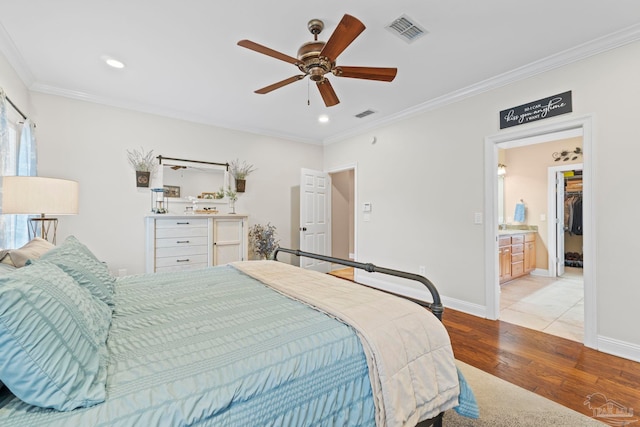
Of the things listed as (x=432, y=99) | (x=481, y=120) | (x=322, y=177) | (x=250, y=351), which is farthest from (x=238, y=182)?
(x=250, y=351)

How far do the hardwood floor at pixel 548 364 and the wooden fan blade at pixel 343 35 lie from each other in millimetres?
2643

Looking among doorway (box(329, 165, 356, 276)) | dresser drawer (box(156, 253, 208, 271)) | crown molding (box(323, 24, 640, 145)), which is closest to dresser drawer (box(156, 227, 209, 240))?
dresser drawer (box(156, 253, 208, 271))

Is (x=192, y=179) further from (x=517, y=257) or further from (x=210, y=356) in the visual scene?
(x=517, y=257)

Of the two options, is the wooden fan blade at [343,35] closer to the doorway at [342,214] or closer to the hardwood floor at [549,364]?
the hardwood floor at [549,364]

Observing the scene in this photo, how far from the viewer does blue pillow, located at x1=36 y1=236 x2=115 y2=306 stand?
1.41m

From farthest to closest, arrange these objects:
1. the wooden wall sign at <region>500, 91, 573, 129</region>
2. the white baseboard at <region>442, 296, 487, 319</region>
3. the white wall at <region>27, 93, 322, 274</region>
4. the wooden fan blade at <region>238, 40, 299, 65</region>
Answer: the white wall at <region>27, 93, 322, 274</region>
the white baseboard at <region>442, 296, 487, 319</region>
the wooden wall sign at <region>500, 91, 573, 129</region>
the wooden fan blade at <region>238, 40, 299, 65</region>

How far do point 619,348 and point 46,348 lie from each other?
3809 mm

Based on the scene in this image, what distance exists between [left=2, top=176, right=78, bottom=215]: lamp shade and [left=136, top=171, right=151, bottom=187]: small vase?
139cm

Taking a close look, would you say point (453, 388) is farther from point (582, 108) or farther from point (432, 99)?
point (432, 99)

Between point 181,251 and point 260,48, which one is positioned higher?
point 260,48

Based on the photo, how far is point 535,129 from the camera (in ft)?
9.59

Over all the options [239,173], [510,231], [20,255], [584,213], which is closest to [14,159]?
[20,255]

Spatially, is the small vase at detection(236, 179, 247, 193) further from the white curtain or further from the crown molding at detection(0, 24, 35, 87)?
the crown molding at detection(0, 24, 35, 87)

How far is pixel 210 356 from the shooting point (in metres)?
1.03
